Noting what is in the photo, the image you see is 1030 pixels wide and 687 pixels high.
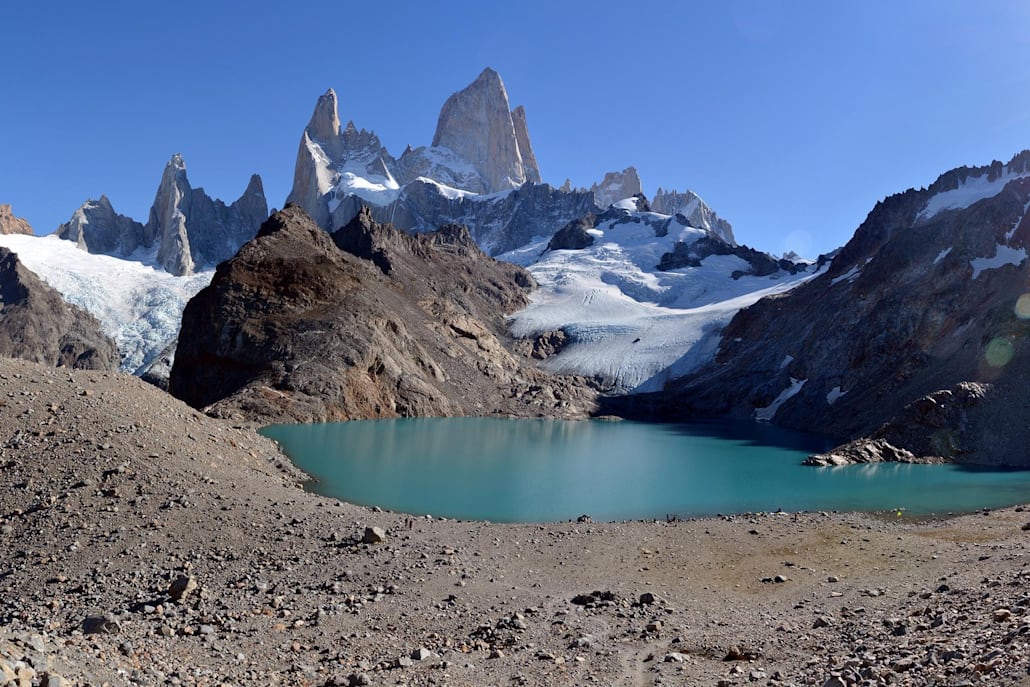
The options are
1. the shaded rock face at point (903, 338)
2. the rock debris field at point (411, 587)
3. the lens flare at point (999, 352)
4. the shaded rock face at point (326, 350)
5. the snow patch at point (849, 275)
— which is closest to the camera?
the rock debris field at point (411, 587)

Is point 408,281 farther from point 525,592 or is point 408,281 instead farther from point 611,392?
point 525,592

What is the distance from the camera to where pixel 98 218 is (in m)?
192

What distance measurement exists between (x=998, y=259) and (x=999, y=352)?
21847 mm

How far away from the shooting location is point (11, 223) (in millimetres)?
174375

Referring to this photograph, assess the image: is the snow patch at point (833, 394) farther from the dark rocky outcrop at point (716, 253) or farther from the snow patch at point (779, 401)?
the dark rocky outcrop at point (716, 253)

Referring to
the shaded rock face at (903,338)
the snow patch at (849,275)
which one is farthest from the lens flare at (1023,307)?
the snow patch at (849,275)

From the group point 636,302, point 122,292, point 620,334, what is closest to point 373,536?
point 620,334

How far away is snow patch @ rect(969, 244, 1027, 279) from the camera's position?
68.2 metres

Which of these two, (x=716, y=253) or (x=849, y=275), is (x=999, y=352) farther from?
(x=716, y=253)

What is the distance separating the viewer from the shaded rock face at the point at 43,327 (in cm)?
11450

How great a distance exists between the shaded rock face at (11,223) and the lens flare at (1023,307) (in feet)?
626

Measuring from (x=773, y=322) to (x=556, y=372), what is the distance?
3150cm

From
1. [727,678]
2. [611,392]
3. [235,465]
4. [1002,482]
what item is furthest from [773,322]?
[727,678]

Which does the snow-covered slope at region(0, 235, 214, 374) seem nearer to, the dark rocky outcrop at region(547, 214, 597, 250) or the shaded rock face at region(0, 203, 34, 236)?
the shaded rock face at region(0, 203, 34, 236)
